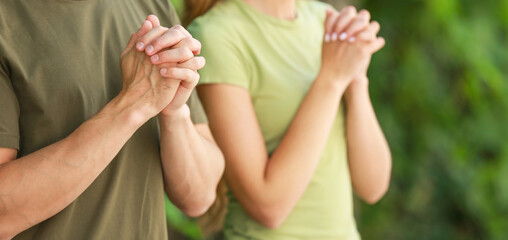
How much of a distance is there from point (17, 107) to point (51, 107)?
52 mm

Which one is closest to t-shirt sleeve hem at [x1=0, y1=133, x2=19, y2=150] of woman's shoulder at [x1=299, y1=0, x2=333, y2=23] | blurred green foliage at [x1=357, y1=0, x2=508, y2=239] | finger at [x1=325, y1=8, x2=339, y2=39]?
finger at [x1=325, y1=8, x2=339, y2=39]

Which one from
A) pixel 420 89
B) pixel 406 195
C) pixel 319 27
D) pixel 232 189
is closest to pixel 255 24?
pixel 319 27

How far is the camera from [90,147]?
1.15 m

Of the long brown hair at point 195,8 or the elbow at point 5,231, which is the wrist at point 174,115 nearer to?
the elbow at point 5,231

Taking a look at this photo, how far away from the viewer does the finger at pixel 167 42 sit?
3.88 ft

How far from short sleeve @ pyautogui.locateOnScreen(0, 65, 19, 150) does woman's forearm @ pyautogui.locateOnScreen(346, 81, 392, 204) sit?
3.21ft

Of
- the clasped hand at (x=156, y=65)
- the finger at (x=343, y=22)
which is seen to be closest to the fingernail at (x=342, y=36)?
the finger at (x=343, y=22)

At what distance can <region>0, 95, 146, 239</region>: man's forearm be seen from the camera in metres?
1.12

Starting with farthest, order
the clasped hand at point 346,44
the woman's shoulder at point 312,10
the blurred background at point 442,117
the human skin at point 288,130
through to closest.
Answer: the blurred background at point 442,117, the woman's shoulder at point 312,10, the clasped hand at point 346,44, the human skin at point 288,130

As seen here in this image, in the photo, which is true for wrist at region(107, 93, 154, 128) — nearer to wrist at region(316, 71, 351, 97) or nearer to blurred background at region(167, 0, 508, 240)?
wrist at region(316, 71, 351, 97)

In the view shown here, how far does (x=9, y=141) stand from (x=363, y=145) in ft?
3.36

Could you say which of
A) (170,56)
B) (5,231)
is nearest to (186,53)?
(170,56)

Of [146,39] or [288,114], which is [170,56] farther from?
[288,114]

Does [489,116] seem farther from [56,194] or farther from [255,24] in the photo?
[56,194]
